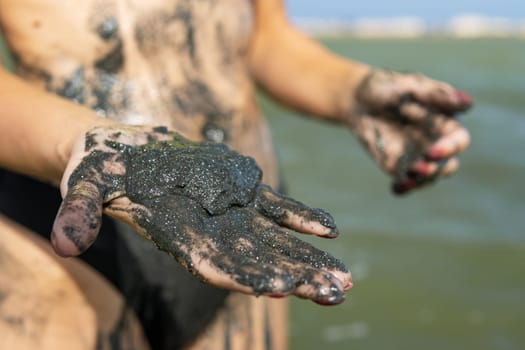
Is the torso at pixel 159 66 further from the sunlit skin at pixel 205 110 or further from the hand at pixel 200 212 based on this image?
the hand at pixel 200 212

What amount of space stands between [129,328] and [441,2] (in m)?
13.2

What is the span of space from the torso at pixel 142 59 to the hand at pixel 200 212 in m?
0.42

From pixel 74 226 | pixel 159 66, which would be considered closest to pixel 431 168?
pixel 159 66

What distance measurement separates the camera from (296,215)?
4.13 feet

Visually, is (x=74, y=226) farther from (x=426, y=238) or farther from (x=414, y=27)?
(x=414, y=27)

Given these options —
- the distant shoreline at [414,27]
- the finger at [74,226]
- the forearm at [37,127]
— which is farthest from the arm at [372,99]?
the distant shoreline at [414,27]

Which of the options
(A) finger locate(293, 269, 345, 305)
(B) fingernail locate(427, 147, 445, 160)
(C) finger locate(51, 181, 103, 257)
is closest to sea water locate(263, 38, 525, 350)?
(B) fingernail locate(427, 147, 445, 160)

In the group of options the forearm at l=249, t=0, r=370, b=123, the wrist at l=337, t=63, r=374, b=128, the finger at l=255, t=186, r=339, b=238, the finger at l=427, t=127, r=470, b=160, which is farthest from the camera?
the forearm at l=249, t=0, r=370, b=123

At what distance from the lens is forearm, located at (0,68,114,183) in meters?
1.38

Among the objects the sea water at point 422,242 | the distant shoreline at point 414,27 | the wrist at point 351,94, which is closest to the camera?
the wrist at point 351,94

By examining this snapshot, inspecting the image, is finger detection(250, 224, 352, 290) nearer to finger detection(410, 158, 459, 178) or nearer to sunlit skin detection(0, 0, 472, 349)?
sunlit skin detection(0, 0, 472, 349)

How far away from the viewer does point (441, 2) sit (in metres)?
14.0

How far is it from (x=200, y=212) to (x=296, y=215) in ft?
0.50

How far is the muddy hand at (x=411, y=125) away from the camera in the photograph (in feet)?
6.30
